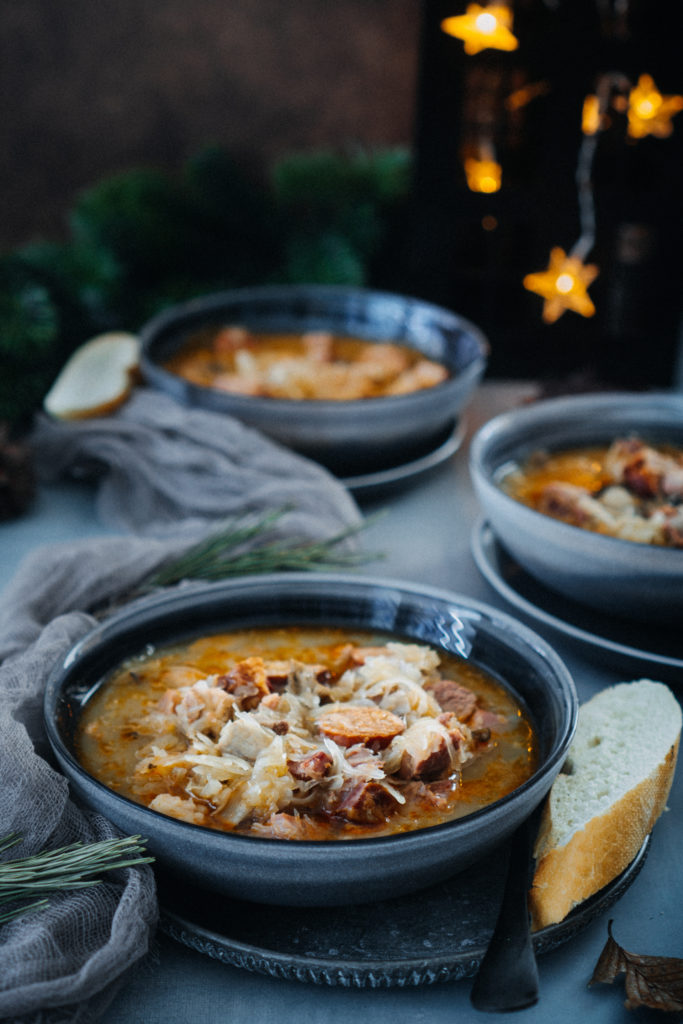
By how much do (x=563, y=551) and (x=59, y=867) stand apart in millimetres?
834

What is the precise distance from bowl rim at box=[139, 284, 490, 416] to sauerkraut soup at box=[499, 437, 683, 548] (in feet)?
0.99

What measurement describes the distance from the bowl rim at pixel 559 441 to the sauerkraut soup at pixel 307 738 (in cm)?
28

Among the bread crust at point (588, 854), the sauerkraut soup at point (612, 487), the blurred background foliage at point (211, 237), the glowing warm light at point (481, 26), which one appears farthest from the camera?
the blurred background foliage at point (211, 237)

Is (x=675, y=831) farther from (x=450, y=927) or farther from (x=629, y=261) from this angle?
(x=629, y=261)

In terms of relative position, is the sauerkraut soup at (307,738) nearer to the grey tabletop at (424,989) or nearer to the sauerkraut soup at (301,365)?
the grey tabletop at (424,989)

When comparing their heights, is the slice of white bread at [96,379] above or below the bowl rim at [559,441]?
below

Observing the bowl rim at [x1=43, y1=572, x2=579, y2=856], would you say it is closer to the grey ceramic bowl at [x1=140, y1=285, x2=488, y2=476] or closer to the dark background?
the grey ceramic bowl at [x1=140, y1=285, x2=488, y2=476]

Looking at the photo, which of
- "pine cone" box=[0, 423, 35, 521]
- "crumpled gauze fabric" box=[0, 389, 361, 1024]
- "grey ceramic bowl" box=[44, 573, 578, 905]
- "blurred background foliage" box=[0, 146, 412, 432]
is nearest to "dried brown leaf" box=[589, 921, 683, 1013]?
"grey ceramic bowl" box=[44, 573, 578, 905]

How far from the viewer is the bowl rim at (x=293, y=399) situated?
1976 millimetres

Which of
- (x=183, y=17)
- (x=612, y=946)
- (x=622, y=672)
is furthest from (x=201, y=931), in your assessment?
(x=183, y=17)

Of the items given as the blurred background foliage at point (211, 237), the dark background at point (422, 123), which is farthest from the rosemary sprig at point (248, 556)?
the dark background at point (422, 123)

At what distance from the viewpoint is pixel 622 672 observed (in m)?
1.50

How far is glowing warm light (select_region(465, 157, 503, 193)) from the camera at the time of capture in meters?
2.50

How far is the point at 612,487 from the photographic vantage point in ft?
5.71
